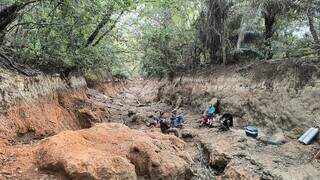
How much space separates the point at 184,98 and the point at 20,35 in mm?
9487

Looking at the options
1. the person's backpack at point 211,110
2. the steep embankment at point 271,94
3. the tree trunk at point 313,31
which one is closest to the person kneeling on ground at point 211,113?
the person's backpack at point 211,110

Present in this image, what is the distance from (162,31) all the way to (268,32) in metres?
5.51

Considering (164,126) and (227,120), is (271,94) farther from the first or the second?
(164,126)

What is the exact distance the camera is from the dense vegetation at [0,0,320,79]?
→ 1175 centimetres

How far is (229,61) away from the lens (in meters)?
16.8

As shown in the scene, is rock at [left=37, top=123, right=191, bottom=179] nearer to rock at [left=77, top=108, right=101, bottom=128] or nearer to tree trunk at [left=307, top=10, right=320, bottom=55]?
rock at [left=77, top=108, right=101, bottom=128]

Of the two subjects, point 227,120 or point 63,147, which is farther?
point 227,120

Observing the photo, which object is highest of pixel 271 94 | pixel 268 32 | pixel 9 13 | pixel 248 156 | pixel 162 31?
pixel 268 32

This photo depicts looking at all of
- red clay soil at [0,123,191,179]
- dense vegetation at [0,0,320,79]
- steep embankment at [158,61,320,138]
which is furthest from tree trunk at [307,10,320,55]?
red clay soil at [0,123,191,179]

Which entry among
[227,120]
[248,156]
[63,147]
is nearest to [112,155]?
[63,147]

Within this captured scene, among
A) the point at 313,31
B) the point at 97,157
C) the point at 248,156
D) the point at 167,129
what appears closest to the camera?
the point at 97,157

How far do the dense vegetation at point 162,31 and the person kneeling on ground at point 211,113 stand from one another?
8.49 feet

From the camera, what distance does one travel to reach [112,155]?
7.27 metres

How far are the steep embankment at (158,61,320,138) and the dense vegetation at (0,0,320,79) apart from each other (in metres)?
0.81
